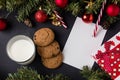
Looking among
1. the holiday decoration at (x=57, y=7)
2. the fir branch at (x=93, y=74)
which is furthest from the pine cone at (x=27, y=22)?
the fir branch at (x=93, y=74)

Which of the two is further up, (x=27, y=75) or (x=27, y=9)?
(x=27, y=9)

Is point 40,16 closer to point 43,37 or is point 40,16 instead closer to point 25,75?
point 43,37

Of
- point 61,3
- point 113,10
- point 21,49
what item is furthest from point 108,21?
point 21,49

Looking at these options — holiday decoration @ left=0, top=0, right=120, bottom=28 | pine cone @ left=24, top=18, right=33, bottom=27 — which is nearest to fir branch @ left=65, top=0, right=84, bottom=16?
holiday decoration @ left=0, top=0, right=120, bottom=28

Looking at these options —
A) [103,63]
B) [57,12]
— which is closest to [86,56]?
[103,63]

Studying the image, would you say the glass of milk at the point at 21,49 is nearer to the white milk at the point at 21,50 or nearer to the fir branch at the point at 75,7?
the white milk at the point at 21,50

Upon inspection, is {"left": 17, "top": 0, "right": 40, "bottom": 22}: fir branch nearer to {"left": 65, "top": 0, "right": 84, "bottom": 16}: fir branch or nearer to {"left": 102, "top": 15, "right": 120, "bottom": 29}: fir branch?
{"left": 65, "top": 0, "right": 84, "bottom": 16}: fir branch
